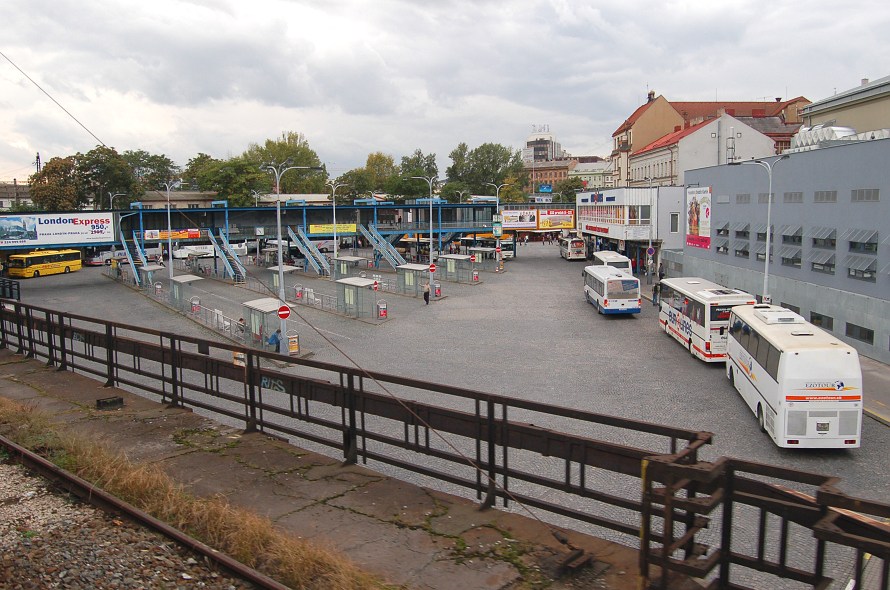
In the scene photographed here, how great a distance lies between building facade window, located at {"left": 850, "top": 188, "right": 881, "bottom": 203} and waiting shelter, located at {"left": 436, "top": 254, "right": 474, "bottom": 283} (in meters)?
30.6

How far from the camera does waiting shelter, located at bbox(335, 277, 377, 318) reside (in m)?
37.3

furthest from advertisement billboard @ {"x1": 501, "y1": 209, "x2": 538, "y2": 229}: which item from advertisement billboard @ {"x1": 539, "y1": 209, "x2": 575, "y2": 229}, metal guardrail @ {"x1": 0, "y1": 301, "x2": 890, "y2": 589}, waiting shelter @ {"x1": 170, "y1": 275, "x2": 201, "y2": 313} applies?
metal guardrail @ {"x1": 0, "y1": 301, "x2": 890, "y2": 589}

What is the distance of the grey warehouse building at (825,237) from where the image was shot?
83.4 feet

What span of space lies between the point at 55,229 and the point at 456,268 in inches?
1308

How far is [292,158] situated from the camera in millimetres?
137000

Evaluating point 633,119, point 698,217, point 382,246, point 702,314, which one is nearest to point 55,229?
point 382,246

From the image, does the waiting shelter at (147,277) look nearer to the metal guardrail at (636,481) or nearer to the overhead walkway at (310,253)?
the overhead walkway at (310,253)

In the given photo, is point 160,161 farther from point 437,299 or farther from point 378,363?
point 378,363

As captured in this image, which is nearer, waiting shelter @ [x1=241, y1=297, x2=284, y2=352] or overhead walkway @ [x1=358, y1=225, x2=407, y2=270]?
waiting shelter @ [x1=241, y1=297, x2=284, y2=352]

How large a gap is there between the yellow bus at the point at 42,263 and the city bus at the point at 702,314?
5750 centimetres

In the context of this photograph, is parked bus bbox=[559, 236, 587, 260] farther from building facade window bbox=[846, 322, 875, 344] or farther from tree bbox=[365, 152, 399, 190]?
tree bbox=[365, 152, 399, 190]

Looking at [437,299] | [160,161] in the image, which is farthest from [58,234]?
[160,161]

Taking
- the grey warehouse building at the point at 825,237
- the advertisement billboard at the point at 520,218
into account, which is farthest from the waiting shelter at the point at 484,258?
the grey warehouse building at the point at 825,237

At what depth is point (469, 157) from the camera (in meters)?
153
